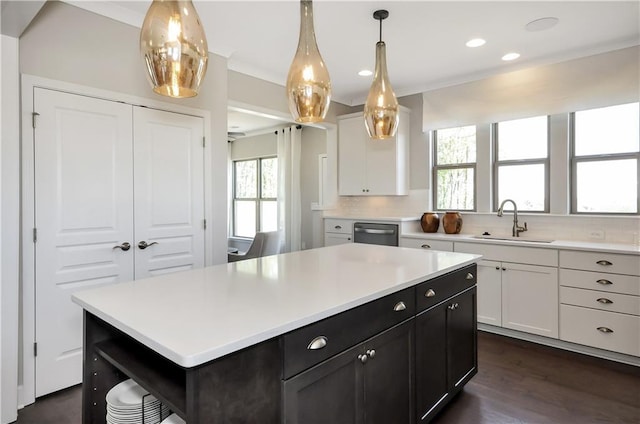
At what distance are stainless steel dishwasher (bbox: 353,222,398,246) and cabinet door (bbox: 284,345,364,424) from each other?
2897 millimetres

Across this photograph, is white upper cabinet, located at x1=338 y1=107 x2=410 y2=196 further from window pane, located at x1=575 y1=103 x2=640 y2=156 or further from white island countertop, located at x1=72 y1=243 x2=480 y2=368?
white island countertop, located at x1=72 y1=243 x2=480 y2=368

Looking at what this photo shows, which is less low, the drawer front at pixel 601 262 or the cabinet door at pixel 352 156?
the cabinet door at pixel 352 156

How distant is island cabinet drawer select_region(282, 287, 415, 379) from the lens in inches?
48.4

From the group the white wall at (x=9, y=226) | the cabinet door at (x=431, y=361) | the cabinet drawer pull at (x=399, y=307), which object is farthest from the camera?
the white wall at (x=9, y=226)

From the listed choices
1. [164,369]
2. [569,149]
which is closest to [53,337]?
[164,369]

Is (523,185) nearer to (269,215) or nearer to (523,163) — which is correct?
(523,163)

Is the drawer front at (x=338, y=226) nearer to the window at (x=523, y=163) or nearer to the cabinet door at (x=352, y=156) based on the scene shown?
the cabinet door at (x=352, y=156)

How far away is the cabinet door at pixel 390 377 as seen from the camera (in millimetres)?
1563

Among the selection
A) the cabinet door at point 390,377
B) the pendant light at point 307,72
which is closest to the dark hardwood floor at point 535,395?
the cabinet door at point 390,377

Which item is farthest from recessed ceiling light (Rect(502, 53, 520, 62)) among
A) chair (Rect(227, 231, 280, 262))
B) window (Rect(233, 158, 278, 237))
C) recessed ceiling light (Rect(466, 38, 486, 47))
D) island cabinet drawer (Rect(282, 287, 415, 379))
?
window (Rect(233, 158, 278, 237))

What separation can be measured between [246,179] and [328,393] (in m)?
6.96

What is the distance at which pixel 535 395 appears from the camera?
246 cm

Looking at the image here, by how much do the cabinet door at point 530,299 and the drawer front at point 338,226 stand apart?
1.89m

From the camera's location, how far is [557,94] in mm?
3586
